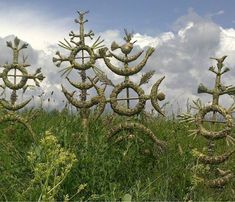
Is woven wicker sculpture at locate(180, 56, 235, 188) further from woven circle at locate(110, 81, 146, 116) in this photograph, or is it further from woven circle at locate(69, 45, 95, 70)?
woven circle at locate(69, 45, 95, 70)

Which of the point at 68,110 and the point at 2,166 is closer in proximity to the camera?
the point at 2,166

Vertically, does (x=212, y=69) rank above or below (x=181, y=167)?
above

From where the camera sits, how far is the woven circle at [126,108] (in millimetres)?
8883

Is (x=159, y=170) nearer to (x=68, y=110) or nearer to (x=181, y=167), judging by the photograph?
(x=181, y=167)

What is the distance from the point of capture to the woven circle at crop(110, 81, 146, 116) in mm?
8883

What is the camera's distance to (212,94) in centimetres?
806

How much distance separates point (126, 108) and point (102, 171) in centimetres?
208

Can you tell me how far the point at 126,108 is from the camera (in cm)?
902

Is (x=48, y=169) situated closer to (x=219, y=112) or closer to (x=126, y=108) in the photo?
(x=219, y=112)

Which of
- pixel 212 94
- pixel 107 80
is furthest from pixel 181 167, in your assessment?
pixel 107 80

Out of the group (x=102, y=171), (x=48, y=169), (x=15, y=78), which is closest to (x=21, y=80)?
(x=15, y=78)

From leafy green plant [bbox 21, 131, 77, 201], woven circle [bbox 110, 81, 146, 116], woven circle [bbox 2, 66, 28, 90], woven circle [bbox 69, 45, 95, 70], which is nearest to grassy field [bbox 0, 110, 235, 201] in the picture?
leafy green plant [bbox 21, 131, 77, 201]

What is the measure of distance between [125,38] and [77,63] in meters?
1.23

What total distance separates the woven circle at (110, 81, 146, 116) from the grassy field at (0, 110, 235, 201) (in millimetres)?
424
